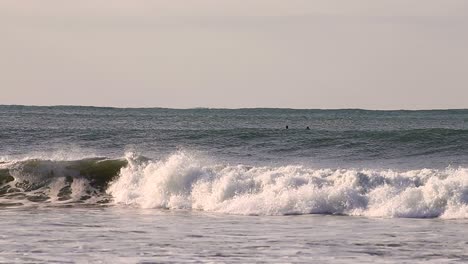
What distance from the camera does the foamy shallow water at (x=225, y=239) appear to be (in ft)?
51.4

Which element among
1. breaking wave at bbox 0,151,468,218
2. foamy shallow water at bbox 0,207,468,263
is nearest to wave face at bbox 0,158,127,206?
breaking wave at bbox 0,151,468,218

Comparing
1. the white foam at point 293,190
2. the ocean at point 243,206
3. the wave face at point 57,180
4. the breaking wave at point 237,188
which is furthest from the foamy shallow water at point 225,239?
the wave face at point 57,180

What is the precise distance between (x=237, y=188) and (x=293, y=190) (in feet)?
6.43

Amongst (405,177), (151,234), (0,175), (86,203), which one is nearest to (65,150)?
(0,175)

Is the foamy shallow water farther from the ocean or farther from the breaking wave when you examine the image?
the breaking wave

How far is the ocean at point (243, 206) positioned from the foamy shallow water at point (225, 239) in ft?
0.08

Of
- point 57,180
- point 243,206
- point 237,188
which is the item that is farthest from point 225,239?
point 57,180

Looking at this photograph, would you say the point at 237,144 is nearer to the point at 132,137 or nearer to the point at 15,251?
the point at 132,137

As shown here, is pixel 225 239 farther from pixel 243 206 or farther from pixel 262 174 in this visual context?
pixel 262 174

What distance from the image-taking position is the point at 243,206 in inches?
920

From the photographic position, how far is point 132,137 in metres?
49.6

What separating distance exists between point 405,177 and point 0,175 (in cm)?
1372

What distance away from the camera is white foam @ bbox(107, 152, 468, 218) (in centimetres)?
2253

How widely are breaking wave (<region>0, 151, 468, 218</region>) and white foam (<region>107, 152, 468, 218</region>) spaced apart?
3 cm
